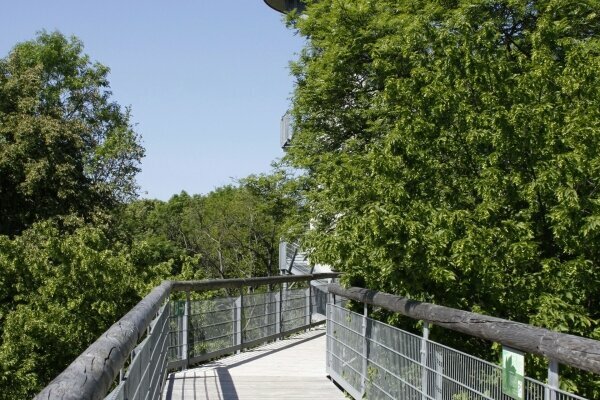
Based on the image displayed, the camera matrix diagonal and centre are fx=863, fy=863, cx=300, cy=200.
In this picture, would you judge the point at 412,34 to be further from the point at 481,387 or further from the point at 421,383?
the point at 481,387

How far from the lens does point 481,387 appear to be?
15.7ft

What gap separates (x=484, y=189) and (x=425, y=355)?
2.49m

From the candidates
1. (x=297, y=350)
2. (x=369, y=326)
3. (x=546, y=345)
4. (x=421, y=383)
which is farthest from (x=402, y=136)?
(x=297, y=350)

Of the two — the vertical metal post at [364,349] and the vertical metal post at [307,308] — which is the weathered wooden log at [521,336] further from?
the vertical metal post at [307,308]

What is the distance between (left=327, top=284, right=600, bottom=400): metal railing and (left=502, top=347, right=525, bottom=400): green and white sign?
3cm

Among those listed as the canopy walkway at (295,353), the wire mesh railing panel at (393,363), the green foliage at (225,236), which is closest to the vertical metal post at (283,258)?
the green foliage at (225,236)

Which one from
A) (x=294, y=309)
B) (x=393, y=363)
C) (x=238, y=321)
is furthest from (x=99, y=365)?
(x=294, y=309)

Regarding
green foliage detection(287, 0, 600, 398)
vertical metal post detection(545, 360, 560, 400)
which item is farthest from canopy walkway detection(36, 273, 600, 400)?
green foliage detection(287, 0, 600, 398)

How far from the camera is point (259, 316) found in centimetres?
1469

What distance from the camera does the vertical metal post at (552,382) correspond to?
3.61 m

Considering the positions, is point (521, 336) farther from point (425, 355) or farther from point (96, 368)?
point (96, 368)

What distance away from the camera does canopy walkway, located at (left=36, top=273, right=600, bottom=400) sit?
353 cm

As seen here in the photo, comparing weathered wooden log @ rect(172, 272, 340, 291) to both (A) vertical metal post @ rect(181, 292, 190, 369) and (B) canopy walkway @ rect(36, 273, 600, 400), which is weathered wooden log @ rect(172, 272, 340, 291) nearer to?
(B) canopy walkway @ rect(36, 273, 600, 400)

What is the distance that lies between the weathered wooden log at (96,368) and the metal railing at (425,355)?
1.78m
